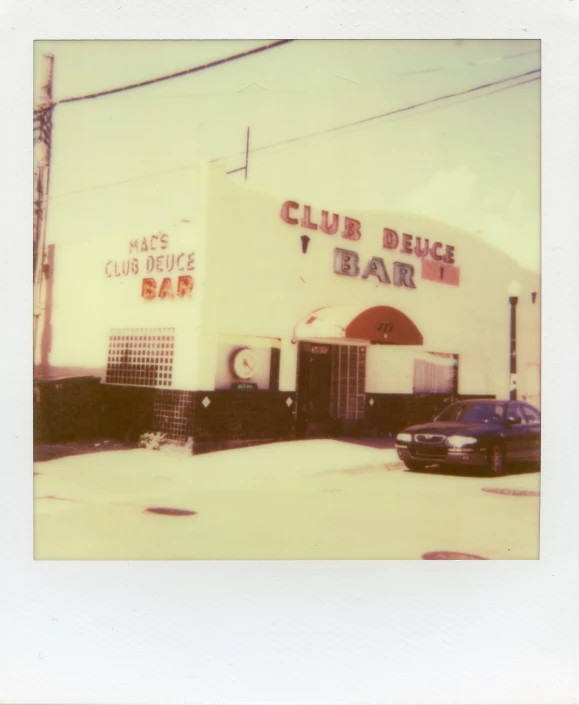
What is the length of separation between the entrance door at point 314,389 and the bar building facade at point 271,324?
0.6 inches

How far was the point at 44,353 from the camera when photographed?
4371 mm

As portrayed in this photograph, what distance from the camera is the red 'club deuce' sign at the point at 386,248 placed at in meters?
4.75

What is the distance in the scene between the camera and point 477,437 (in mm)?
4824

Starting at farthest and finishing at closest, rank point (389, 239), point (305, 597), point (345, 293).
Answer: point (389, 239) → point (345, 293) → point (305, 597)

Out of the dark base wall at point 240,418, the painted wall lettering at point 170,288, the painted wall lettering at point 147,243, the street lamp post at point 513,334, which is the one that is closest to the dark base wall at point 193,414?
the dark base wall at point 240,418

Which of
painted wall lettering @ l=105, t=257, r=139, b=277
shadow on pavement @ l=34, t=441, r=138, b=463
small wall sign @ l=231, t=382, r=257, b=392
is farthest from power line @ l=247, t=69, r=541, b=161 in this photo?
shadow on pavement @ l=34, t=441, r=138, b=463

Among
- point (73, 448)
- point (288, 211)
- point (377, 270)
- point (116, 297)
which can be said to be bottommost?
point (73, 448)

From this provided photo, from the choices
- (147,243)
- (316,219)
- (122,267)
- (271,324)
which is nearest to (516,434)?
(271,324)

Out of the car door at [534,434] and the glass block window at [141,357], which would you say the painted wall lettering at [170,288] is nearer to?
the glass block window at [141,357]

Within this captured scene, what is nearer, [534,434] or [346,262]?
[534,434]

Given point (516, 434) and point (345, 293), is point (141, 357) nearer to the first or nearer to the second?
point (345, 293)

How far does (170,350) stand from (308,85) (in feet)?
8.31

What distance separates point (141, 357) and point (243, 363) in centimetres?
89
